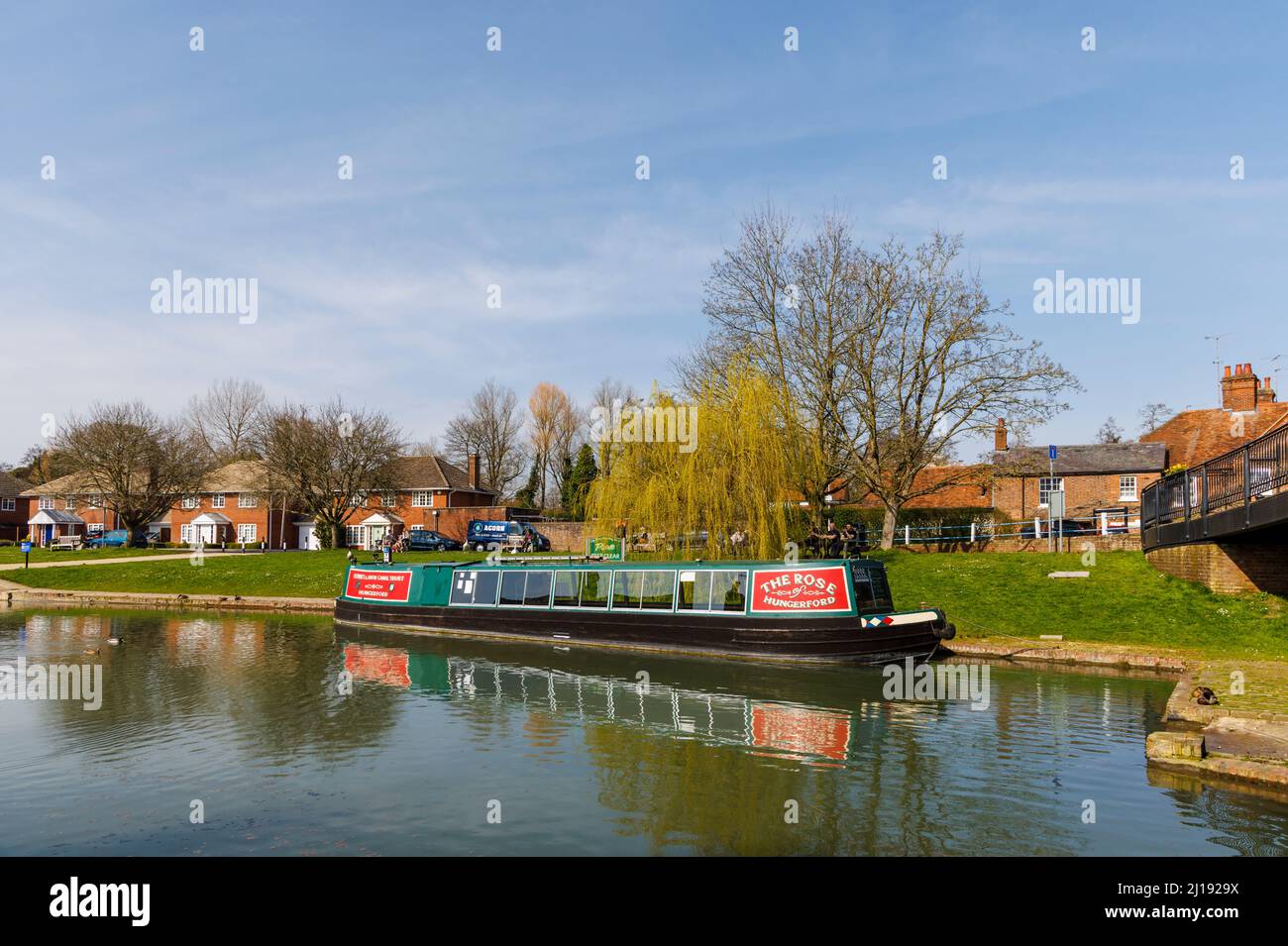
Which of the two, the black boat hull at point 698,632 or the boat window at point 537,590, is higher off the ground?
the boat window at point 537,590

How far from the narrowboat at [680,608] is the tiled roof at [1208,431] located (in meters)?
26.0

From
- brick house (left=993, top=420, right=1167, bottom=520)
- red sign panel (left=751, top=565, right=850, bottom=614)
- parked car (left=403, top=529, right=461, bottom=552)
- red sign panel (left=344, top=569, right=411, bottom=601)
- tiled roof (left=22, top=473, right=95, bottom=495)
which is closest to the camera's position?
red sign panel (left=751, top=565, right=850, bottom=614)

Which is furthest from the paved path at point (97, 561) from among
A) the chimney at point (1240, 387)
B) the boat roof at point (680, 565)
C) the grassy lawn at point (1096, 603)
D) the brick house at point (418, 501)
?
the chimney at point (1240, 387)

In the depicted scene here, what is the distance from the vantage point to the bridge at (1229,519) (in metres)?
15.1

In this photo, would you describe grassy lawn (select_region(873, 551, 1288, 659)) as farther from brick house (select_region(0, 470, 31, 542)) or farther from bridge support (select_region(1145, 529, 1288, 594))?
brick house (select_region(0, 470, 31, 542))

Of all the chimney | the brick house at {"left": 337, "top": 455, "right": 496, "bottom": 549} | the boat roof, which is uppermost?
Result: the chimney

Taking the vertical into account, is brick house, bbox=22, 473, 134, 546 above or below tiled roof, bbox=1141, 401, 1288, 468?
below

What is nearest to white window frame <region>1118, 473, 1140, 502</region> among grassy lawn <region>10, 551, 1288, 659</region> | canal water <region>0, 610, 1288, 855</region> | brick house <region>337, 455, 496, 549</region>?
grassy lawn <region>10, 551, 1288, 659</region>

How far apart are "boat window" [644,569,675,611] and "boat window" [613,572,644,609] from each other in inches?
6.6

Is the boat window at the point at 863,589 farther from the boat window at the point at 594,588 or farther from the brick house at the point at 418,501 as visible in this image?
the brick house at the point at 418,501

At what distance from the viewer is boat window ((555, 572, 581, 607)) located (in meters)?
21.5

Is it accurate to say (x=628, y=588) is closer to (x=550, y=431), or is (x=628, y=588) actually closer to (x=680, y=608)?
(x=680, y=608)

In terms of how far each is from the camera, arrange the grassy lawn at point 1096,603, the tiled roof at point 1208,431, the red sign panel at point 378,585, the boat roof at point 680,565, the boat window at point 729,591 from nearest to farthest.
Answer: the boat roof at point 680,565
the grassy lawn at point 1096,603
the boat window at point 729,591
the red sign panel at point 378,585
the tiled roof at point 1208,431

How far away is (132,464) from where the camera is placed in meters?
49.8
